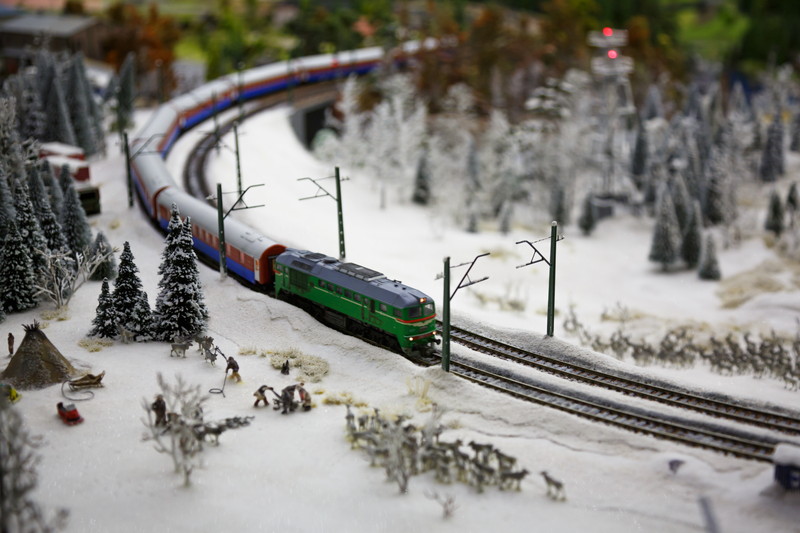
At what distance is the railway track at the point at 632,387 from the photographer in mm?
35688

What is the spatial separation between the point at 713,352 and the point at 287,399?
2736 cm

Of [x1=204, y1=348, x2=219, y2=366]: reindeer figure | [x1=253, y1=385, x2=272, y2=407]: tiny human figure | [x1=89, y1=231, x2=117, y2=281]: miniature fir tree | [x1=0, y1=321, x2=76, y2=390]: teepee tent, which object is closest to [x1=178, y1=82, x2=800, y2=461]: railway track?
[x1=253, y1=385, x2=272, y2=407]: tiny human figure

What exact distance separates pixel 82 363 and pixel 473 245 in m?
36.7

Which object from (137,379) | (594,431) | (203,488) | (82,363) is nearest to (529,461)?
(594,431)

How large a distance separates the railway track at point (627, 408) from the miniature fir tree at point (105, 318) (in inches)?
617

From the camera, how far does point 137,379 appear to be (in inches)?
1522

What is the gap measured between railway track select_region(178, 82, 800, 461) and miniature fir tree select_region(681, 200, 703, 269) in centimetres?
3584

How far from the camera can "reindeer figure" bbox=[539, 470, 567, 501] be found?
3058 cm

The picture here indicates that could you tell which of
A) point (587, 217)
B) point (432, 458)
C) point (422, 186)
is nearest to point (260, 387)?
point (432, 458)

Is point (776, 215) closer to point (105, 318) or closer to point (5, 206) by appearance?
point (105, 318)

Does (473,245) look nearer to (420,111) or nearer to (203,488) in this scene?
(420,111)

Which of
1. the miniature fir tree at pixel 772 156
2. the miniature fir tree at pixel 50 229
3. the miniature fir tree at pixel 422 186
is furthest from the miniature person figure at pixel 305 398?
the miniature fir tree at pixel 772 156

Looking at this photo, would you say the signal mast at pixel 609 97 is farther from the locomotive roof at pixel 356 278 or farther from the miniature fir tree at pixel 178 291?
the miniature fir tree at pixel 178 291

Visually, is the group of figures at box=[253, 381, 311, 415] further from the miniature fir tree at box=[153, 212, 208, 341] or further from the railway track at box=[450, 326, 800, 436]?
the railway track at box=[450, 326, 800, 436]
